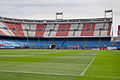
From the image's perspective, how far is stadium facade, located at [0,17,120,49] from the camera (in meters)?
74.6

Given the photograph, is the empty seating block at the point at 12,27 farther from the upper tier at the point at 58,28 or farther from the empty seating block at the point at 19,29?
the empty seating block at the point at 19,29

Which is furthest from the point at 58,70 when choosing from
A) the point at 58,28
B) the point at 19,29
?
the point at 19,29

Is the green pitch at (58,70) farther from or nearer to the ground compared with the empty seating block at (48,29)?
nearer to the ground

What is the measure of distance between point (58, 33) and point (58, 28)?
5.08 m

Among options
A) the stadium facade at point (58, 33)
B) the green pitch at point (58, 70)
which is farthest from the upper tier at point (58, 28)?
the green pitch at point (58, 70)

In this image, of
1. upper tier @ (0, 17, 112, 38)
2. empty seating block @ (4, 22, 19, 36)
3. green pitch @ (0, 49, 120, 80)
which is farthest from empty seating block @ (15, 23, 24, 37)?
green pitch @ (0, 49, 120, 80)

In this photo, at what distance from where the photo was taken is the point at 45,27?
3428 inches

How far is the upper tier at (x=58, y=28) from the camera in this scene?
7727 centimetres

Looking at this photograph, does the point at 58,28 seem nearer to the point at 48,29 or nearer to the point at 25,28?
the point at 48,29

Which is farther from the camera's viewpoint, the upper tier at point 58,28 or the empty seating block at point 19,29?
the empty seating block at point 19,29

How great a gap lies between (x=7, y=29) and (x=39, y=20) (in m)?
21.0

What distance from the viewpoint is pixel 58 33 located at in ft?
266

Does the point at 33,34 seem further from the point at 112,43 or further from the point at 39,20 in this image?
the point at 112,43

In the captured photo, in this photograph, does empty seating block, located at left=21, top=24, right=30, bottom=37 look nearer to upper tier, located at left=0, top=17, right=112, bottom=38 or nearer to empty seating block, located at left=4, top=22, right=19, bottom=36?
upper tier, located at left=0, top=17, right=112, bottom=38
